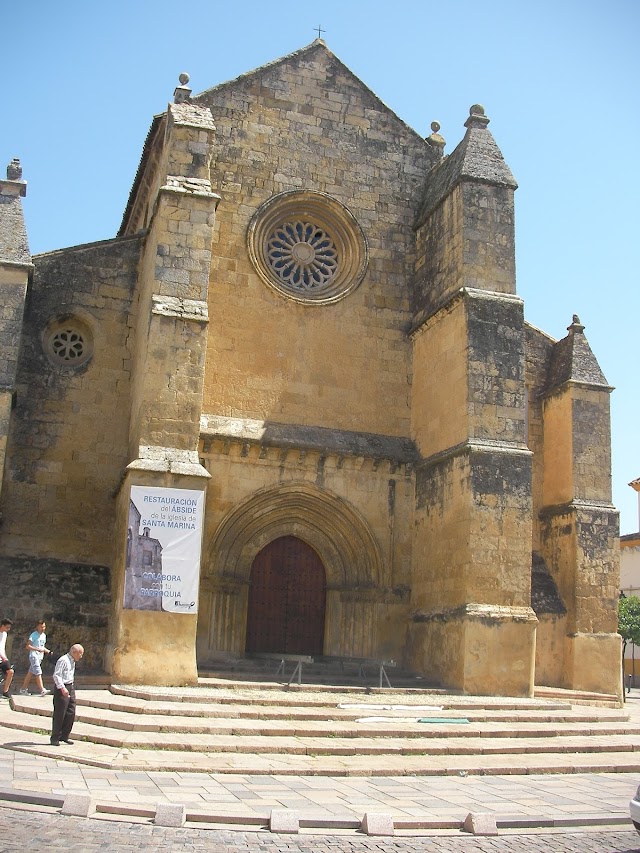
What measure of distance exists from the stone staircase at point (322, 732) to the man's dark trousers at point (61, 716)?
15 cm

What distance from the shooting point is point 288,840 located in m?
6.79

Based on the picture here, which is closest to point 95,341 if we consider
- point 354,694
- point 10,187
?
point 10,187

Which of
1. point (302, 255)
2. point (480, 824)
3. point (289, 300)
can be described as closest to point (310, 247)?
point (302, 255)

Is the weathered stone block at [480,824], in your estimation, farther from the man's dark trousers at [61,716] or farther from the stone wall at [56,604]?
the stone wall at [56,604]

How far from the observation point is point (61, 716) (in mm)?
9461

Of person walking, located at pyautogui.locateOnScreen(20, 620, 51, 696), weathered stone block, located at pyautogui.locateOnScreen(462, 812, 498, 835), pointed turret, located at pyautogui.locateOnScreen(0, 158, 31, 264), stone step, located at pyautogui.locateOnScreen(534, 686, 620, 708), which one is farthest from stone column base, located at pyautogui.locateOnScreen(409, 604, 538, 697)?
pointed turret, located at pyautogui.locateOnScreen(0, 158, 31, 264)

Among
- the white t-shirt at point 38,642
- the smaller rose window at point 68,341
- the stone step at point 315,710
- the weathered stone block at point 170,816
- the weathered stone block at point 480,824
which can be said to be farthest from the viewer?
the smaller rose window at point 68,341

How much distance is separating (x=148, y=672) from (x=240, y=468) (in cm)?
409

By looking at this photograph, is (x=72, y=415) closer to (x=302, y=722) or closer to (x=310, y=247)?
(x=310, y=247)

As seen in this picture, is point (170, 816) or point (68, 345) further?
point (68, 345)

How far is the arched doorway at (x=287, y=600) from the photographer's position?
16266 mm

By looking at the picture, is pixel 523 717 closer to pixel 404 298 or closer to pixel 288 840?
pixel 288 840

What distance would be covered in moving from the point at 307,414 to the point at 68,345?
4.35m

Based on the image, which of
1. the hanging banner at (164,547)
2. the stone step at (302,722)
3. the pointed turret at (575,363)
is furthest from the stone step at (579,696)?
the hanging banner at (164,547)
